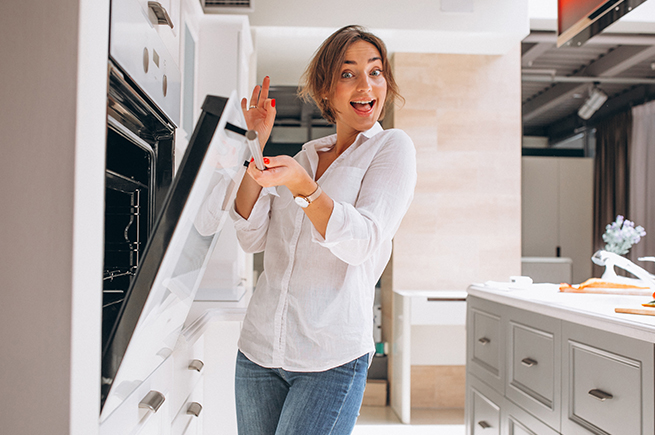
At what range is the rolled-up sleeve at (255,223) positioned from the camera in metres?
1.09

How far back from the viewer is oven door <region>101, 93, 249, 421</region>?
1.99 feet

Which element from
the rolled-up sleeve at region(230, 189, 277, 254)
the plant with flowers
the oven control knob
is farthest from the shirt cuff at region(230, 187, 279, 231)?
the plant with flowers

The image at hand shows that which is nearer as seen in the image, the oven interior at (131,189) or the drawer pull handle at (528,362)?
the oven interior at (131,189)

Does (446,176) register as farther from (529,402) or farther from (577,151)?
(577,151)

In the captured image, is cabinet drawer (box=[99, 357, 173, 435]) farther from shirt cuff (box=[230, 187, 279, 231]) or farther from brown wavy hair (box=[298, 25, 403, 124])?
brown wavy hair (box=[298, 25, 403, 124])

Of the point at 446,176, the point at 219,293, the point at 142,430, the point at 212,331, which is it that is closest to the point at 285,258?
the point at 142,430

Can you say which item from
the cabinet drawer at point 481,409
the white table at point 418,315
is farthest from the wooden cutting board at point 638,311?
the white table at point 418,315

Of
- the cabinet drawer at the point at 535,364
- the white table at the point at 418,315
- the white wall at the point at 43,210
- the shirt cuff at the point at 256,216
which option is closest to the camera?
the white wall at the point at 43,210

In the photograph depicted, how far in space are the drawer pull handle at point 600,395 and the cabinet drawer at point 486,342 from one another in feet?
1.95

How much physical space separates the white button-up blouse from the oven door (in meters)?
0.24

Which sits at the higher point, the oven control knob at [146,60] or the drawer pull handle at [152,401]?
the oven control knob at [146,60]

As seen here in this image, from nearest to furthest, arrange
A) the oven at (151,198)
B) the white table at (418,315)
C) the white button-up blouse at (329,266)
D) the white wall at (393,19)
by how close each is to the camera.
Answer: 1. the oven at (151,198)
2. the white button-up blouse at (329,266)
3. the white wall at (393,19)
4. the white table at (418,315)

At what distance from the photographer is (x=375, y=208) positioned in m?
0.95

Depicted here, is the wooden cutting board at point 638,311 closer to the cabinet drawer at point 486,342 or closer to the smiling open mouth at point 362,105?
the cabinet drawer at point 486,342
